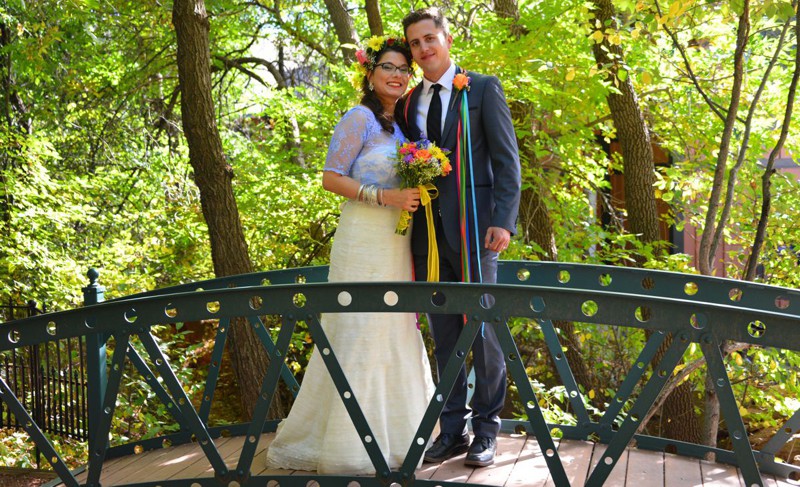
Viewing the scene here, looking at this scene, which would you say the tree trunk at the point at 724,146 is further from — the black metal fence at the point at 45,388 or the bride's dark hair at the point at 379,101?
the black metal fence at the point at 45,388

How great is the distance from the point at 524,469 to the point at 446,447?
353mm

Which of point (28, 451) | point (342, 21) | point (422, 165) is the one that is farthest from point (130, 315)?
point (342, 21)

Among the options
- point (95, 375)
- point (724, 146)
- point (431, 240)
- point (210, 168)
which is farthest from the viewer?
point (210, 168)

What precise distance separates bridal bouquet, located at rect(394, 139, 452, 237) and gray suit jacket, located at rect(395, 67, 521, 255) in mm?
Result: 104

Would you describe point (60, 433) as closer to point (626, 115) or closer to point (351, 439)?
point (351, 439)

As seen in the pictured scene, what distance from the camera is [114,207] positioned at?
37.6 ft

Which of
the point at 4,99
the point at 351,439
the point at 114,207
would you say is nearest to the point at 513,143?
the point at 351,439

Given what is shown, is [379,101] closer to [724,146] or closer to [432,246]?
[432,246]

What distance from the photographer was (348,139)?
3.89m

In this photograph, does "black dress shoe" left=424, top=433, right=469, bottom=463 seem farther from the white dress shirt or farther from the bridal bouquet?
the white dress shirt

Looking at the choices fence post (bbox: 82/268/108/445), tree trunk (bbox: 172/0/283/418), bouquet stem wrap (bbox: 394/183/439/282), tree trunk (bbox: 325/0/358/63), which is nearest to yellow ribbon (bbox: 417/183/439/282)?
bouquet stem wrap (bbox: 394/183/439/282)

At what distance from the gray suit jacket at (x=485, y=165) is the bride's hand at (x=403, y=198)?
13cm

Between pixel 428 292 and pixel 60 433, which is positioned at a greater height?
pixel 428 292

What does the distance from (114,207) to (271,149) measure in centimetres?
229
